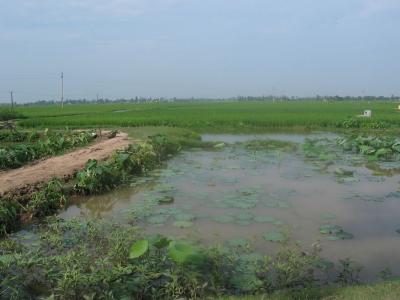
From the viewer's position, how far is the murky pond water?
5559mm

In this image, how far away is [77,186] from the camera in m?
8.24

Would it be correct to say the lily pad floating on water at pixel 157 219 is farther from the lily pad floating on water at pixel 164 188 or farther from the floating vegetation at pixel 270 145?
the floating vegetation at pixel 270 145

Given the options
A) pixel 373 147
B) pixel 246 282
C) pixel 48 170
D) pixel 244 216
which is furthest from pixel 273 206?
pixel 373 147

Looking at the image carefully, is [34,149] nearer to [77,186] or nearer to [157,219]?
[77,186]

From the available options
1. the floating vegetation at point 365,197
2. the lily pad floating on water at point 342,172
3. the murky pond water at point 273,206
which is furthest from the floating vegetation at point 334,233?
the lily pad floating on water at point 342,172

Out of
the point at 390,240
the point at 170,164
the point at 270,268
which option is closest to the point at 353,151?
the point at 170,164

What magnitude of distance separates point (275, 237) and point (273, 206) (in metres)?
1.75

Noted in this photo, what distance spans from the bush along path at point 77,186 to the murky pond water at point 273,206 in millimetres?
299

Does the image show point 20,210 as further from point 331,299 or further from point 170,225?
point 331,299

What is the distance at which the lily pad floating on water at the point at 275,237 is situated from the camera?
5477 millimetres

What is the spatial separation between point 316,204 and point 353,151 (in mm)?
7951

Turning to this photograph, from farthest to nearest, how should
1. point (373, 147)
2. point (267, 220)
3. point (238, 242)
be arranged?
point (373, 147)
point (267, 220)
point (238, 242)

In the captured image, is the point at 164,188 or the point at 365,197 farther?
the point at 164,188

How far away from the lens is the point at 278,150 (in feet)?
48.3
